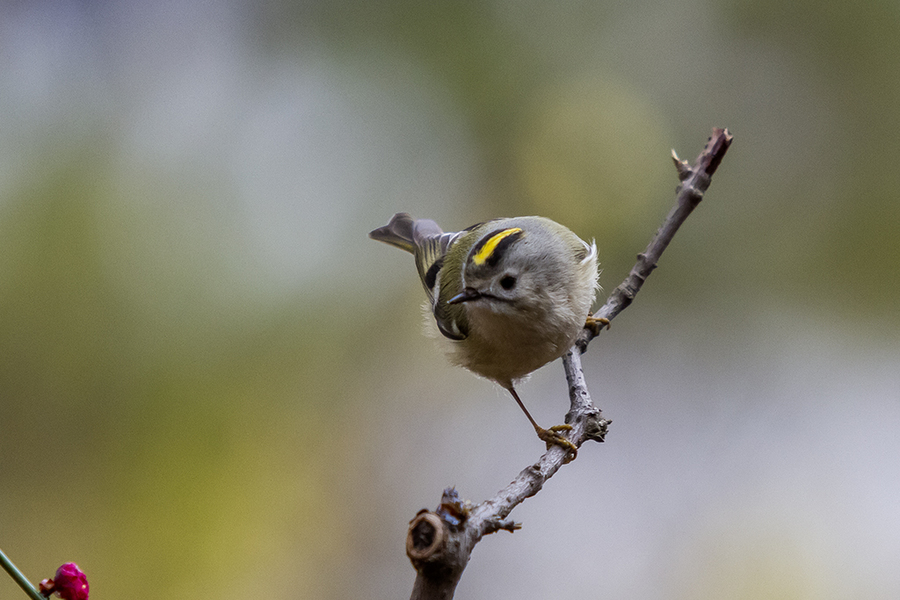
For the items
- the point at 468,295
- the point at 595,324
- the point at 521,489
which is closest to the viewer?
the point at 521,489

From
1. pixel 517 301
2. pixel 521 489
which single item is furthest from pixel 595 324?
pixel 521 489

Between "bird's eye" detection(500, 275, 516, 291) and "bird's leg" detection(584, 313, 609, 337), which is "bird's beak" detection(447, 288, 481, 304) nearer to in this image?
"bird's eye" detection(500, 275, 516, 291)

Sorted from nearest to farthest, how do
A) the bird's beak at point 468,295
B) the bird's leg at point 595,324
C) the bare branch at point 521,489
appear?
1. the bare branch at point 521,489
2. the bird's beak at point 468,295
3. the bird's leg at point 595,324

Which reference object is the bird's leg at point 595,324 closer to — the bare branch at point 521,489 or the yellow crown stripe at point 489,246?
the bare branch at point 521,489

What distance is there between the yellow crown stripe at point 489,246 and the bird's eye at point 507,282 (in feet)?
0.13

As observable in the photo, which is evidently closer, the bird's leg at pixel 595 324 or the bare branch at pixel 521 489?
the bare branch at pixel 521 489

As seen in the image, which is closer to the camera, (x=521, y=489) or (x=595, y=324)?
(x=521, y=489)

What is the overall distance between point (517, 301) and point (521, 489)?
0.41 metres

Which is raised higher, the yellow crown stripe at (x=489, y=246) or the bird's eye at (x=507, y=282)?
the yellow crown stripe at (x=489, y=246)

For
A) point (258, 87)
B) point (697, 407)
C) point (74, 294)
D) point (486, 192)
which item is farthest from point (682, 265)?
point (74, 294)

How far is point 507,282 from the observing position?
1071 millimetres

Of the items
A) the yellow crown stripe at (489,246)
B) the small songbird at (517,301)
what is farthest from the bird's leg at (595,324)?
the yellow crown stripe at (489,246)

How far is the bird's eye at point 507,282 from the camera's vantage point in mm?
1069

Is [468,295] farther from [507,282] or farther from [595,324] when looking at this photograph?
[595,324]
